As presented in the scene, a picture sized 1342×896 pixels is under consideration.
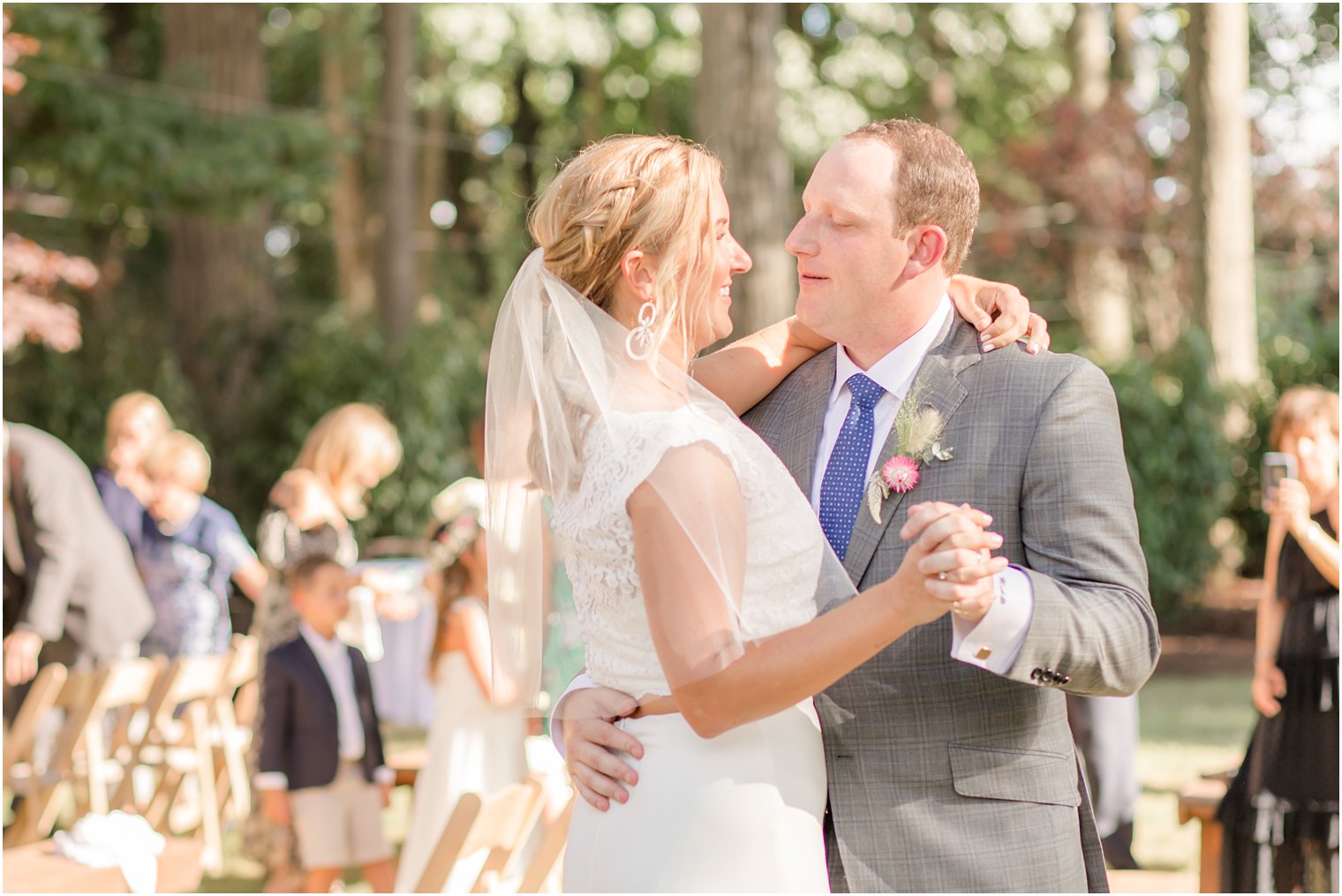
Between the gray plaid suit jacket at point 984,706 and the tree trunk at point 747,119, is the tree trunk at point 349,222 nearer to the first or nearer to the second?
the tree trunk at point 747,119

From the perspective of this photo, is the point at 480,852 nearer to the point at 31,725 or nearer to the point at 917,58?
the point at 31,725

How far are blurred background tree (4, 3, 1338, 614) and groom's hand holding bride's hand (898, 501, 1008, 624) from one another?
7155 millimetres

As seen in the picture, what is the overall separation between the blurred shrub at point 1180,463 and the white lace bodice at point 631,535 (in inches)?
469

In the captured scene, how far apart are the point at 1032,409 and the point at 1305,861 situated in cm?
369

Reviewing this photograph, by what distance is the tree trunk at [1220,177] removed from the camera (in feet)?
46.1

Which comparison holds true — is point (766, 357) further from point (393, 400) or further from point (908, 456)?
point (393, 400)

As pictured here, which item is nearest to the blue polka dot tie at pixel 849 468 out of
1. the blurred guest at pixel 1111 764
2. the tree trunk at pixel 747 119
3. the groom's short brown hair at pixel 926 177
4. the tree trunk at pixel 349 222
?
the groom's short brown hair at pixel 926 177

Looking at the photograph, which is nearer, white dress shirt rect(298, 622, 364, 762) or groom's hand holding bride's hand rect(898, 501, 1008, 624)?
groom's hand holding bride's hand rect(898, 501, 1008, 624)

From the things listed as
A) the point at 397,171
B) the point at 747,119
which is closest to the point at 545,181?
the point at 747,119

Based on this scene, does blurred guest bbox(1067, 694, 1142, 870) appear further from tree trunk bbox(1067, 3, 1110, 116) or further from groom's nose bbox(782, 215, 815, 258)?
tree trunk bbox(1067, 3, 1110, 116)

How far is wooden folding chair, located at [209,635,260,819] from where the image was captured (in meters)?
7.66

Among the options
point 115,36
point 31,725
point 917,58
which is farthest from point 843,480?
point 917,58

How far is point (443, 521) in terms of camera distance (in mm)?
6305

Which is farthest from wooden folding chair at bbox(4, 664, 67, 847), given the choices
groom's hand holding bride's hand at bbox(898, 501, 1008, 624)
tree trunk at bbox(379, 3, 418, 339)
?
tree trunk at bbox(379, 3, 418, 339)
